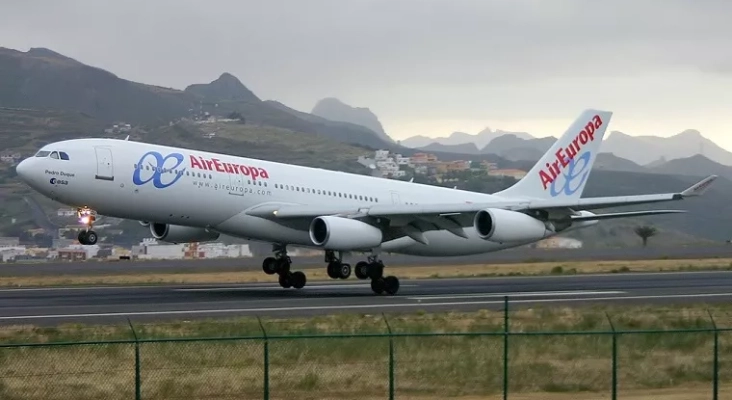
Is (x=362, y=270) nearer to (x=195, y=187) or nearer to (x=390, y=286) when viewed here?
(x=390, y=286)

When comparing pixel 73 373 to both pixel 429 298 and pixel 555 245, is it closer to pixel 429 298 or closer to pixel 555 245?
pixel 429 298

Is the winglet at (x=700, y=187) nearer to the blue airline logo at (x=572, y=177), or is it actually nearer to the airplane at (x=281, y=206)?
the airplane at (x=281, y=206)

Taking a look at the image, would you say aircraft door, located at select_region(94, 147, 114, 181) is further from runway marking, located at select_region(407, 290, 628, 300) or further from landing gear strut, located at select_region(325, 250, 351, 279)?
runway marking, located at select_region(407, 290, 628, 300)

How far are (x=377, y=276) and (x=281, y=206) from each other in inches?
183

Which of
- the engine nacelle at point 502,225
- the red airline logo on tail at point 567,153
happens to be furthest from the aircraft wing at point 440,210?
the red airline logo on tail at point 567,153

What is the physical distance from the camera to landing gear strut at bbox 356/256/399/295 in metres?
47.0

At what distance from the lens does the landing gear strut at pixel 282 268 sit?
49.8 meters

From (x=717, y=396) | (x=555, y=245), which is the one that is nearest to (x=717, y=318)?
(x=717, y=396)

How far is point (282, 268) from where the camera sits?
49.8m

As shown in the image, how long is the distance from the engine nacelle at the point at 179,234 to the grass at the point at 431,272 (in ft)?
23.0

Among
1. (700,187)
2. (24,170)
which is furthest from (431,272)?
(24,170)

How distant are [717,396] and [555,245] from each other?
7917 centimetres

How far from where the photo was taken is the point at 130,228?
154m

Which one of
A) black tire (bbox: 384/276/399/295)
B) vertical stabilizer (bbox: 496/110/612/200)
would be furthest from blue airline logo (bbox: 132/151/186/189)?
vertical stabilizer (bbox: 496/110/612/200)
